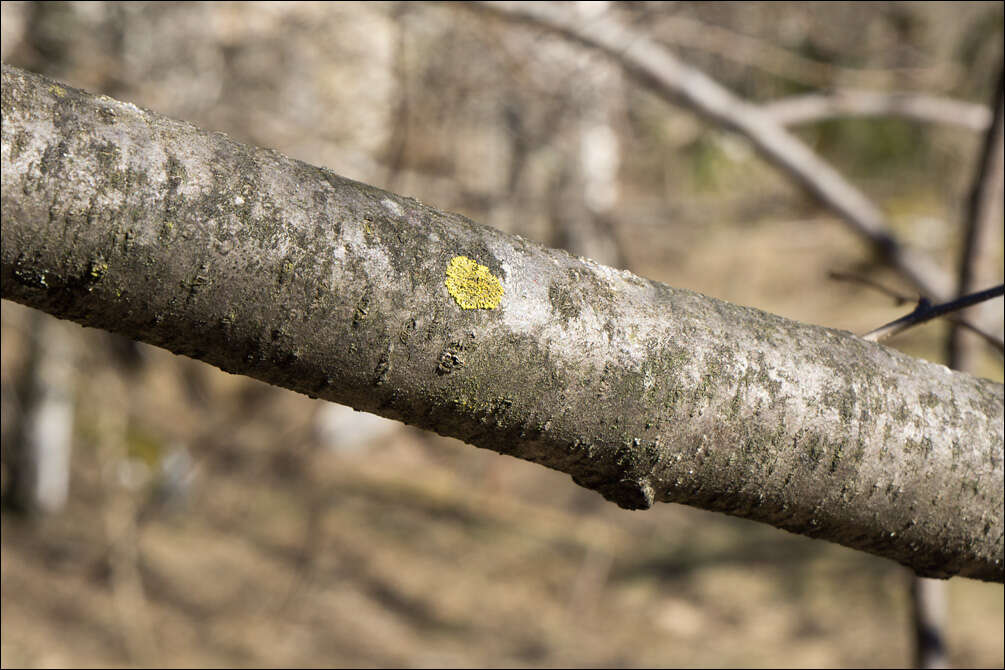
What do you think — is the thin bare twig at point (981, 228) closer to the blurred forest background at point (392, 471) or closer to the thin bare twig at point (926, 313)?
the thin bare twig at point (926, 313)

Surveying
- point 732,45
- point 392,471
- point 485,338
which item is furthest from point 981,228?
point 392,471

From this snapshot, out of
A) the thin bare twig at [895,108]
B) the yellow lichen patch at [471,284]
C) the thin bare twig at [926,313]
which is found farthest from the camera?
the thin bare twig at [895,108]

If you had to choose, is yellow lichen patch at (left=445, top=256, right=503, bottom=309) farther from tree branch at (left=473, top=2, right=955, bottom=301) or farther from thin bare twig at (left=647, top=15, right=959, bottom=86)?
thin bare twig at (left=647, top=15, right=959, bottom=86)

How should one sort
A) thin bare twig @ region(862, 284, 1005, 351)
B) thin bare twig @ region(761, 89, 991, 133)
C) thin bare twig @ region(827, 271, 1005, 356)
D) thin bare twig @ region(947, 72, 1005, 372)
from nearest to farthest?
1. thin bare twig @ region(862, 284, 1005, 351)
2. thin bare twig @ region(827, 271, 1005, 356)
3. thin bare twig @ region(947, 72, 1005, 372)
4. thin bare twig @ region(761, 89, 991, 133)

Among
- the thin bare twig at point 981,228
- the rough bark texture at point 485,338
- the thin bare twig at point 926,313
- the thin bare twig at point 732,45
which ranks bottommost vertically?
the rough bark texture at point 485,338

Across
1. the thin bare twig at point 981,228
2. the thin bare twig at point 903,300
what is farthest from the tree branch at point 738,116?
the thin bare twig at point 903,300

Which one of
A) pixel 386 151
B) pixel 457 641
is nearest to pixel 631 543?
pixel 457 641

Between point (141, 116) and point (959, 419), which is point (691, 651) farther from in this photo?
point (141, 116)

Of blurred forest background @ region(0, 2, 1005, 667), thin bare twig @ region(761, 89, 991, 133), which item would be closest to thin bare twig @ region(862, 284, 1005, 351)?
blurred forest background @ region(0, 2, 1005, 667)
